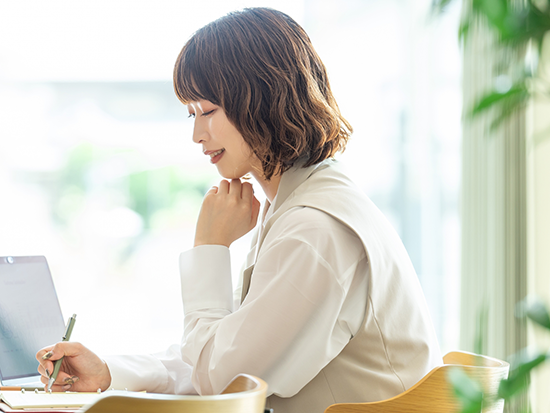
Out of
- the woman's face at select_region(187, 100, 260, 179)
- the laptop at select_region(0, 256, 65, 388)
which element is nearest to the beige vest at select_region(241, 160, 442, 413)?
the woman's face at select_region(187, 100, 260, 179)

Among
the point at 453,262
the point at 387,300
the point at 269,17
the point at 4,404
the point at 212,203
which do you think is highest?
the point at 269,17

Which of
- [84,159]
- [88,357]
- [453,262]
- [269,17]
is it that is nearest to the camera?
[88,357]

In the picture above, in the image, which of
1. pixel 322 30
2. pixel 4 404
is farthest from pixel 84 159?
pixel 4 404

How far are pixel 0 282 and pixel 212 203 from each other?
437 millimetres

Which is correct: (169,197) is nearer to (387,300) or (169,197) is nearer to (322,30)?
(322,30)

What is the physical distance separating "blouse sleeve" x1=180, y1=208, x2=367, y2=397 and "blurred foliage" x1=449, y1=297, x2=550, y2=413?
24.5 inches

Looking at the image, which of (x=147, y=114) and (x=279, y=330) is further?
(x=147, y=114)

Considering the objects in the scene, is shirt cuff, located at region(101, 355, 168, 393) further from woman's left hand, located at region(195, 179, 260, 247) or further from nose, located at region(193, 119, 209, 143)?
nose, located at region(193, 119, 209, 143)

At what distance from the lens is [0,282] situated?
3.23 feet

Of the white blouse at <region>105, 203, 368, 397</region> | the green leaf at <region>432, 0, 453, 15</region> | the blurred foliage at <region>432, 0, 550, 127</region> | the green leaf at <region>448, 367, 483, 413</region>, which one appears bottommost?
the white blouse at <region>105, 203, 368, 397</region>

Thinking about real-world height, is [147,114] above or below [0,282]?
above

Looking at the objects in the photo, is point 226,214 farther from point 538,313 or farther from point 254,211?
point 538,313

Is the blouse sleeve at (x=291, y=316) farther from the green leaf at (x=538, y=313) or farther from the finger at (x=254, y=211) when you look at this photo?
the green leaf at (x=538, y=313)

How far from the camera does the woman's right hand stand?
0.89m
